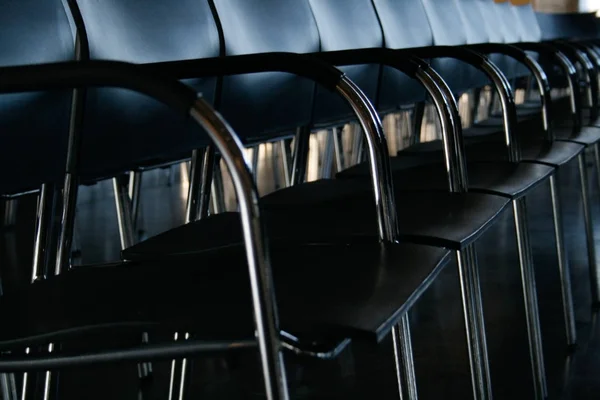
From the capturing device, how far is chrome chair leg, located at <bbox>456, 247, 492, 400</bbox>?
137 centimetres

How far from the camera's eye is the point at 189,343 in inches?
28.6

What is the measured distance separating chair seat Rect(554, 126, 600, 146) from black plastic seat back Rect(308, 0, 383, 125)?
20.1 inches

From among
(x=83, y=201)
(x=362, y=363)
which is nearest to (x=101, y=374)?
(x=362, y=363)

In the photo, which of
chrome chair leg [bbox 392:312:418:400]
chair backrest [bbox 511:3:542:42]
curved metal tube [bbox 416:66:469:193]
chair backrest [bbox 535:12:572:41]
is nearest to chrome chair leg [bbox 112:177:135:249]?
curved metal tube [bbox 416:66:469:193]

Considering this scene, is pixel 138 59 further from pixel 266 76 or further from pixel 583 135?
pixel 583 135

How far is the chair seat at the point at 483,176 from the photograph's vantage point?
1.42 meters

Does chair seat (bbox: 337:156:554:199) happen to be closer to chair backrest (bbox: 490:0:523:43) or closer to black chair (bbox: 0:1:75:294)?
black chair (bbox: 0:1:75:294)

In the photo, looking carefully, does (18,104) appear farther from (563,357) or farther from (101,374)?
(563,357)

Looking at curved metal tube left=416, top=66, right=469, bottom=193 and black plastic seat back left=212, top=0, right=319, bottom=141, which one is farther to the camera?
black plastic seat back left=212, top=0, right=319, bottom=141

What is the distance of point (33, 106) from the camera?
1.13 meters

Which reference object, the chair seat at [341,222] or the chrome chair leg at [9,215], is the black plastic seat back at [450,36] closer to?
the chair seat at [341,222]

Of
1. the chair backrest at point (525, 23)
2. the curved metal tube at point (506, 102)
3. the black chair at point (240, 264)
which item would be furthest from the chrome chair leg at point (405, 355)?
the chair backrest at point (525, 23)

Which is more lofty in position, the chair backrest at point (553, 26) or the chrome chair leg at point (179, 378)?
the chair backrest at point (553, 26)

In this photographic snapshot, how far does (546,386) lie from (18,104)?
1156 millimetres
